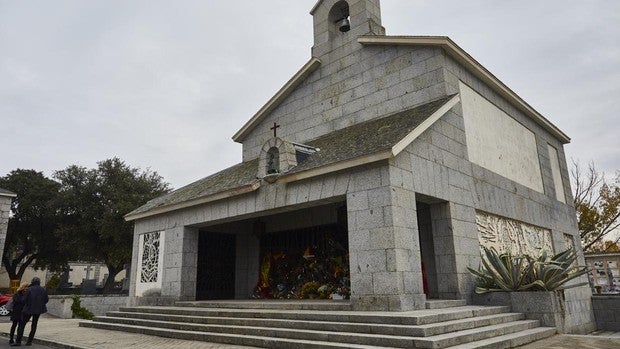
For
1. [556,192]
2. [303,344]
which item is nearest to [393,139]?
[303,344]

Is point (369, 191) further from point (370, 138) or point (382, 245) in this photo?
point (370, 138)

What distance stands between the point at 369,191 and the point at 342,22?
7.82 metres

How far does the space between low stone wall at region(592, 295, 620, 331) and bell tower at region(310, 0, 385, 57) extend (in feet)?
36.4

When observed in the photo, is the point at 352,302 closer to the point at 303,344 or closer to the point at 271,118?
the point at 303,344

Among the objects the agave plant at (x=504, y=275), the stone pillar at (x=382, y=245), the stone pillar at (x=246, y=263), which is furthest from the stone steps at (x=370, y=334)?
the stone pillar at (x=246, y=263)

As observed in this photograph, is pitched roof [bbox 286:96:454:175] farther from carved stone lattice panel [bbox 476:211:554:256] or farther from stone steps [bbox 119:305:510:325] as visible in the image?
carved stone lattice panel [bbox 476:211:554:256]

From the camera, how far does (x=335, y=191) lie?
944cm

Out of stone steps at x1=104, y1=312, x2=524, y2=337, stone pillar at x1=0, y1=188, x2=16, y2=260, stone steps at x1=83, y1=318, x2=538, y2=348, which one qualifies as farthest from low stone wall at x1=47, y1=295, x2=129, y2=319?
stone steps at x1=83, y1=318, x2=538, y2=348

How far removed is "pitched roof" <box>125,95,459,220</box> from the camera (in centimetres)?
891

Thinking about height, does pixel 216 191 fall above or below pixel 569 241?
above

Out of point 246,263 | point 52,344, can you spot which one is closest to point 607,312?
point 246,263

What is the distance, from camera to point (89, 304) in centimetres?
2080

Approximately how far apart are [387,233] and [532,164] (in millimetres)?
9349

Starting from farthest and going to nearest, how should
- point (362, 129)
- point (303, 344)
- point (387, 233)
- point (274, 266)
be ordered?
point (274, 266)
point (362, 129)
point (387, 233)
point (303, 344)
